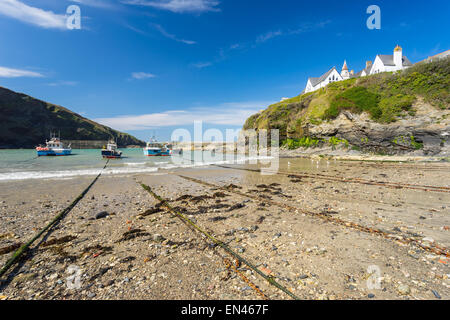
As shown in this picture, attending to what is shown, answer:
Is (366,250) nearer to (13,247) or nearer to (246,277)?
(246,277)

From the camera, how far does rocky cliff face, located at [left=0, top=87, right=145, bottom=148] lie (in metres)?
→ 139

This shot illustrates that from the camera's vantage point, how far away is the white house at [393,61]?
59.9m

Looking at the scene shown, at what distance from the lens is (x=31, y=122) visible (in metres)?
150

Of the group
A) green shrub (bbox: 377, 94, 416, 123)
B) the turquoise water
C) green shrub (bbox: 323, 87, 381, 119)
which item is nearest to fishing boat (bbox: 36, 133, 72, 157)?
the turquoise water

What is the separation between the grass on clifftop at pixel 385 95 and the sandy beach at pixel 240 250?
30.3 m

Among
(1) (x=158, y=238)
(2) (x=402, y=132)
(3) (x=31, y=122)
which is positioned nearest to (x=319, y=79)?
(2) (x=402, y=132)

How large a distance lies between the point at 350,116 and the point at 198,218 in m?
41.2

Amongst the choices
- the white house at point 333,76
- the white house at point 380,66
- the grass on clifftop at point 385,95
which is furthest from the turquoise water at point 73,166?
the white house at point 333,76

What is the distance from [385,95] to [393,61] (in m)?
41.4

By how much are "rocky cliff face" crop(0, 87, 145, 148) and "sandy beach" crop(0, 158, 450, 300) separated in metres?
197

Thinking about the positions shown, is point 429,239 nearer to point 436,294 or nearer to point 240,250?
point 436,294

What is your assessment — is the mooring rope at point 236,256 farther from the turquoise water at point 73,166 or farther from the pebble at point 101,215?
the turquoise water at point 73,166
